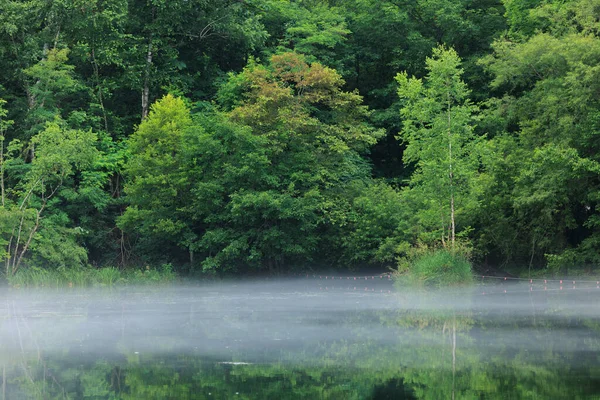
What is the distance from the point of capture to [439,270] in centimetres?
2502

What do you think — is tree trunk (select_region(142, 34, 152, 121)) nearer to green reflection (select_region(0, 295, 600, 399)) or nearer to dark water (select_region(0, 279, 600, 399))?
dark water (select_region(0, 279, 600, 399))

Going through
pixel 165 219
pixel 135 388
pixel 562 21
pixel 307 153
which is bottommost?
pixel 135 388

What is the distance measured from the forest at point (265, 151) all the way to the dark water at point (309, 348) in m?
4.95

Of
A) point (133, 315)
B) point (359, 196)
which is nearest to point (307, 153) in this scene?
point (359, 196)

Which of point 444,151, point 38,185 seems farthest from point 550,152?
point 38,185

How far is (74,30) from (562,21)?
695 inches

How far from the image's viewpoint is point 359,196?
31469 mm

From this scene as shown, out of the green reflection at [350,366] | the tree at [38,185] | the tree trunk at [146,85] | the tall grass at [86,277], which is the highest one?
the tree trunk at [146,85]

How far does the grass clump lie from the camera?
24.9 meters

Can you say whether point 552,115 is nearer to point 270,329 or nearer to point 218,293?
point 218,293

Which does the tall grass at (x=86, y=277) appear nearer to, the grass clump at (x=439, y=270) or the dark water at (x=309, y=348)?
the dark water at (x=309, y=348)

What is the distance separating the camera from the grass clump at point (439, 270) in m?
24.9

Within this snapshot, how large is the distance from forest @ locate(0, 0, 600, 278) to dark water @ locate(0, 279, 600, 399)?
4945 millimetres

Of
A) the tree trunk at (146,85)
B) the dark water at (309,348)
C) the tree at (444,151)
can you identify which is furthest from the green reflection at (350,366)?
the tree trunk at (146,85)
